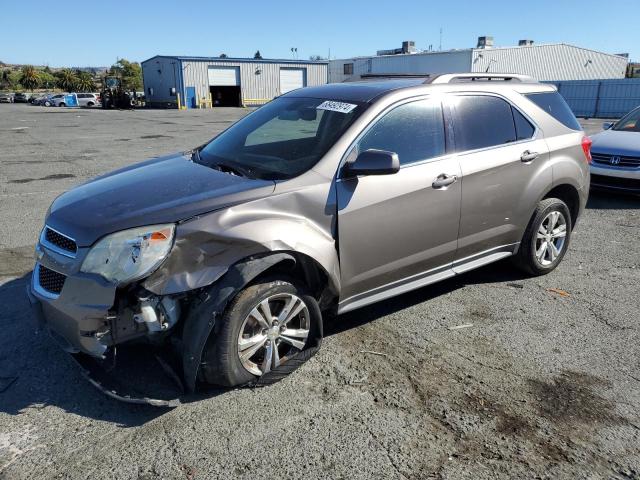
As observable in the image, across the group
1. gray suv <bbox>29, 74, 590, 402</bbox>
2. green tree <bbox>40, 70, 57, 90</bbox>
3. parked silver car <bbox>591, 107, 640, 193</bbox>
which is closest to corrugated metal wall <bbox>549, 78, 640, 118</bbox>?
parked silver car <bbox>591, 107, 640, 193</bbox>

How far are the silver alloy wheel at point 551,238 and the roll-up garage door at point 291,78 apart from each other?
52746 millimetres

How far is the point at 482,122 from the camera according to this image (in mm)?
Answer: 4363

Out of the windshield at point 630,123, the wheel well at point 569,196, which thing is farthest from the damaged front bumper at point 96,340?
the windshield at point 630,123

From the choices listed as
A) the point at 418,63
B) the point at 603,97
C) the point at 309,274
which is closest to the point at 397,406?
the point at 309,274

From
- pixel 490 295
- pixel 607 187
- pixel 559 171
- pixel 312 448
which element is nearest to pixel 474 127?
pixel 559 171

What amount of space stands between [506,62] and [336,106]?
4959 centimetres

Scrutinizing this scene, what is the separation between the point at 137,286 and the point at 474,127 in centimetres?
298

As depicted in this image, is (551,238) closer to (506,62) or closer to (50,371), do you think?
(50,371)

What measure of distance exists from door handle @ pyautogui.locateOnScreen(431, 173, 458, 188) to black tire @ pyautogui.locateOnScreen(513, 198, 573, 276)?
4.18 feet

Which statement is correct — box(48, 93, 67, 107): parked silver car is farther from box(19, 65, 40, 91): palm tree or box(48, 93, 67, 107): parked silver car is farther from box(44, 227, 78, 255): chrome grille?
box(44, 227, 78, 255): chrome grille

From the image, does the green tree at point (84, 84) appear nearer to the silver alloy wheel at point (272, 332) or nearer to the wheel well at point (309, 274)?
the wheel well at point (309, 274)

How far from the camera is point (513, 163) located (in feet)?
14.7

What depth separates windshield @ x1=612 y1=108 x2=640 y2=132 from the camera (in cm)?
905

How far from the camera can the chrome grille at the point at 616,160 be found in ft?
26.7
